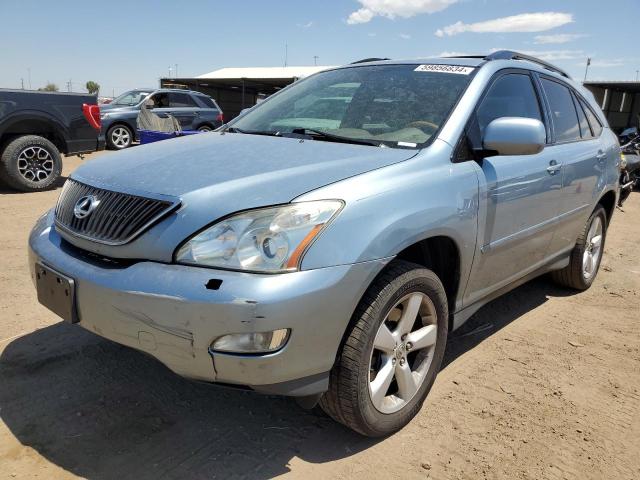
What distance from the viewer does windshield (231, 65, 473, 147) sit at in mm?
2801

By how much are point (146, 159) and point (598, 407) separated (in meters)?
2.64

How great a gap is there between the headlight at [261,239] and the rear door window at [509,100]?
1404 millimetres

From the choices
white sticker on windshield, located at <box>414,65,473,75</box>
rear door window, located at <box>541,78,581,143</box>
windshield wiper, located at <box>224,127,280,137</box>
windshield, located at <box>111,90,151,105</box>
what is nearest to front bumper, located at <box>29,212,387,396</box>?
windshield wiper, located at <box>224,127,280,137</box>

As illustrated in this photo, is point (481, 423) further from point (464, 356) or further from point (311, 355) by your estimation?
point (311, 355)

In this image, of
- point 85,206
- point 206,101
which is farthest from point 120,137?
point 85,206

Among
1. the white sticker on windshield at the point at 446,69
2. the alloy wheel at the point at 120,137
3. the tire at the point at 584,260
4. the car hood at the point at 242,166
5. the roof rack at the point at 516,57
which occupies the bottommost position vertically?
the tire at the point at 584,260

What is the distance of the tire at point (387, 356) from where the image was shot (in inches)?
83.5

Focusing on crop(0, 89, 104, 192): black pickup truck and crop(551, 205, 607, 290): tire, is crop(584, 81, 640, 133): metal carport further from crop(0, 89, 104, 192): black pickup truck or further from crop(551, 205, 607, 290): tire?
crop(0, 89, 104, 192): black pickup truck

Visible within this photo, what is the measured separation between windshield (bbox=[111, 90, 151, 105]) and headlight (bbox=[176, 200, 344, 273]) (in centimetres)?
1300

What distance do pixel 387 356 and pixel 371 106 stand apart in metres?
1.47

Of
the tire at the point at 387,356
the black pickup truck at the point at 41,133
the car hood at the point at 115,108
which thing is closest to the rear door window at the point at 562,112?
the tire at the point at 387,356

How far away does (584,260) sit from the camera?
445 cm

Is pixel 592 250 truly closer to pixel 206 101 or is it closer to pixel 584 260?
pixel 584 260

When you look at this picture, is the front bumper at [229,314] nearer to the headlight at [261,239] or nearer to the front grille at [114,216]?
the headlight at [261,239]
